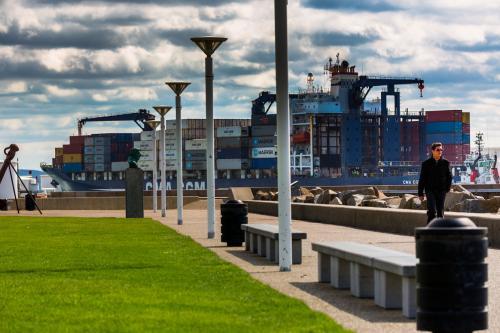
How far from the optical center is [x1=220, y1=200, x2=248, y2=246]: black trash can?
74.1ft

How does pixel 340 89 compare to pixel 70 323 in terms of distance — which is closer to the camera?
pixel 70 323

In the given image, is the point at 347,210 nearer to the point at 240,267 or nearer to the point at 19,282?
the point at 240,267

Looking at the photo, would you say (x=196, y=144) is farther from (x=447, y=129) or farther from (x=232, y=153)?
(x=447, y=129)

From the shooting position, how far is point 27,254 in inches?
805

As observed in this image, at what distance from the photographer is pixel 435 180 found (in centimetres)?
1984

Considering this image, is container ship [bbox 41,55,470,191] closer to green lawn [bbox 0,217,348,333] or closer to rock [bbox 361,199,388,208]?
rock [bbox 361,199,388,208]

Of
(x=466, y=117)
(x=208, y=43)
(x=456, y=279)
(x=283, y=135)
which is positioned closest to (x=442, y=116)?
(x=466, y=117)

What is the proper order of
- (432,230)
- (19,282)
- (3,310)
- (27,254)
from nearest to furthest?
(432,230)
(3,310)
(19,282)
(27,254)

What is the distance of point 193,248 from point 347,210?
40.4 ft

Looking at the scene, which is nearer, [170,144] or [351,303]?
[351,303]

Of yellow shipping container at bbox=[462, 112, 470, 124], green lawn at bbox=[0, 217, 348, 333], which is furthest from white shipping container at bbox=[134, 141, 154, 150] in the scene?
green lawn at bbox=[0, 217, 348, 333]

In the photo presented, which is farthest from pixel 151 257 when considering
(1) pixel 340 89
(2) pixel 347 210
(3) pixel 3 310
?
(1) pixel 340 89

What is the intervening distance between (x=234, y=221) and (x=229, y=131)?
357 ft

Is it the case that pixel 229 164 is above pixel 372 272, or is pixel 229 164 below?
below
